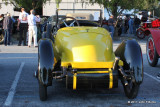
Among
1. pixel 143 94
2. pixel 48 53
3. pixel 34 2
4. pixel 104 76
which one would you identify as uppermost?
pixel 34 2

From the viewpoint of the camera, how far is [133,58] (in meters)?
5.25

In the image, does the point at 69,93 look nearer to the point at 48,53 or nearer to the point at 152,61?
the point at 48,53

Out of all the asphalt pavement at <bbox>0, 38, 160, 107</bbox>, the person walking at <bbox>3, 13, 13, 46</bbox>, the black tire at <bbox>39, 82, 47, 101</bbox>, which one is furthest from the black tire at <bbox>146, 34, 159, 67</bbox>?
the person walking at <bbox>3, 13, 13, 46</bbox>

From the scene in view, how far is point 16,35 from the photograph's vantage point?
856 inches

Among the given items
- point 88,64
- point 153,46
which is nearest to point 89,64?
point 88,64

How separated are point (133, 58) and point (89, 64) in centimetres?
76

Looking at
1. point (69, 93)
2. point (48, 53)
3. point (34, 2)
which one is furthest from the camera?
point (34, 2)

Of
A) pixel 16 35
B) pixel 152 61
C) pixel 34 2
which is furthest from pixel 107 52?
pixel 34 2

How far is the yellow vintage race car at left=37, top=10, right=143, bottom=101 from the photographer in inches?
196

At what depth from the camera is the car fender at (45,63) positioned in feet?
16.3

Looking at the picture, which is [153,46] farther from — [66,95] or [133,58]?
[66,95]

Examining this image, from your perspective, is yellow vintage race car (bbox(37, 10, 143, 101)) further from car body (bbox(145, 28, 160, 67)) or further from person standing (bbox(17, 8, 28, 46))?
person standing (bbox(17, 8, 28, 46))

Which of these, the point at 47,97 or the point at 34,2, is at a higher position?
the point at 34,2

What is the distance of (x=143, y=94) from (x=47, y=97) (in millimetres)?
1748
